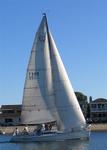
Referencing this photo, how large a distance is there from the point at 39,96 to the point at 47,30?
7.47 meters

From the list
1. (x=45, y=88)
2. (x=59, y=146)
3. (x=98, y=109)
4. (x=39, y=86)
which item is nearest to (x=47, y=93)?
(x=45, y=88)

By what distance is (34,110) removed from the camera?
66.4 meters

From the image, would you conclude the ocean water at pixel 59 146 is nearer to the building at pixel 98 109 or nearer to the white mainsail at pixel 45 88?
the white mainsail at pixel 45 88

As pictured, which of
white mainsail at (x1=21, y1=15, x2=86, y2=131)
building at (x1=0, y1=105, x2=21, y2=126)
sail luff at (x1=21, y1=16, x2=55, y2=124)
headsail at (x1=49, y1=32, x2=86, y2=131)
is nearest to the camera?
headsail at (x1=49, y1=32, x2=86, y2=131)

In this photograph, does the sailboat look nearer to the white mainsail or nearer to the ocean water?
the white mainsail

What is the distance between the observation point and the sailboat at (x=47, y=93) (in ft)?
214

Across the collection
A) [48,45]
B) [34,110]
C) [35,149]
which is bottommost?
[35,149]

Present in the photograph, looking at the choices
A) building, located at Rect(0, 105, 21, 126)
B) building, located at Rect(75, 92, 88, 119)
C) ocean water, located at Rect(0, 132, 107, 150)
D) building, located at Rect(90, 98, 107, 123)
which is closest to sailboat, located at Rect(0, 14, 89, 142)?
ocean water, located at Rect(0, 132, 107, 150)

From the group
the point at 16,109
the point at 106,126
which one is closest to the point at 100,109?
the point at 16,109

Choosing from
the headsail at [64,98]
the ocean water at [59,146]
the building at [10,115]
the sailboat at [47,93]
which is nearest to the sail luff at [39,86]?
the sailboat at [47,93]

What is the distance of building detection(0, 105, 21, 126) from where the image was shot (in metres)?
141

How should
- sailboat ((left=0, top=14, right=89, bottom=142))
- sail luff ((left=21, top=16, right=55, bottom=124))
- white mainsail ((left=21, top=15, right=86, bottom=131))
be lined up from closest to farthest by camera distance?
sailboat ((left=0, top=14, right=89, bottom=142)) → white mainsail ((left=21, top=15, right=86, bottom=131)) → sail luff ((left=21, top=16, right=55, bottom=124))

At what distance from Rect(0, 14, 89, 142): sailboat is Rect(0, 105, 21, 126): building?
232 ft

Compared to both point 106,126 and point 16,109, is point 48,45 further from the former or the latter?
point 16,109
